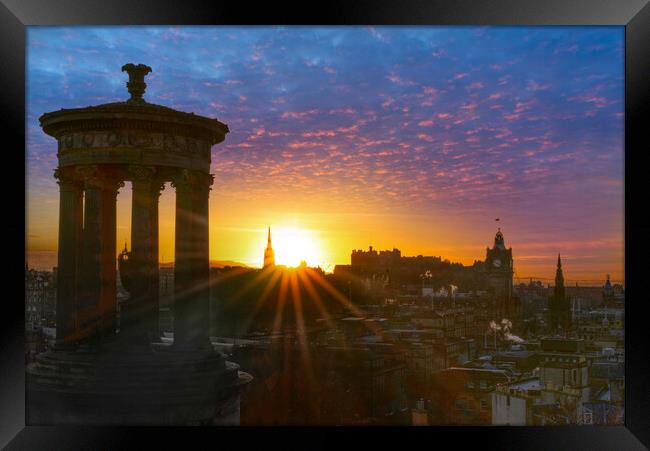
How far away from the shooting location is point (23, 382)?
31.9 feet

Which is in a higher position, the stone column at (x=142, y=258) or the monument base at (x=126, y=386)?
the stone column at (x=142, y=258)

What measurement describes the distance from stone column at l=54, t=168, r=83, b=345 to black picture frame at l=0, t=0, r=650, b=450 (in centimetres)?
663

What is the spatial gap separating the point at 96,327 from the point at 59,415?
1982mm

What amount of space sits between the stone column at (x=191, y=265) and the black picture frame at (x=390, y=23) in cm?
586

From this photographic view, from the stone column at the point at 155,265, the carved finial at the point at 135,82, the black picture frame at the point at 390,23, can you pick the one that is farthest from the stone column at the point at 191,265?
the black picture frame at the point at 390,23

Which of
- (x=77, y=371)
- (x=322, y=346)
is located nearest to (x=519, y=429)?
(x=77, y=371)

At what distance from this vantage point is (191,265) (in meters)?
15.7

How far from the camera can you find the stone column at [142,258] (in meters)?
15.5

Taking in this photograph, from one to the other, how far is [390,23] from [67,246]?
10145 millimetres

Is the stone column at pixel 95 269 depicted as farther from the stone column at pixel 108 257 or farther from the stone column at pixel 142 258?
the stone column at pixel 142 258

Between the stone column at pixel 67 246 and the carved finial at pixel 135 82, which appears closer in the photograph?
Result: the carved finial at pixel 135 82

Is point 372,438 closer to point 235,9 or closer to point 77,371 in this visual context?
point 235,9

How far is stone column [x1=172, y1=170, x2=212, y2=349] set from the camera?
15.6 m

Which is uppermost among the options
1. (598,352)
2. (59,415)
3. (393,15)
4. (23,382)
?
(393,15)
